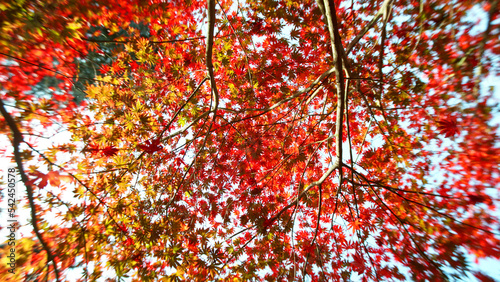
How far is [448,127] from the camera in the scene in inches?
122

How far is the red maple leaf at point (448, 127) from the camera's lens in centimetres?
303

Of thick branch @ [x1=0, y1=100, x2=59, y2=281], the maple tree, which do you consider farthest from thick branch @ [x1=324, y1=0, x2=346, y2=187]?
thick branch @ [x1=0, y1=100, x2=59, y2=281]

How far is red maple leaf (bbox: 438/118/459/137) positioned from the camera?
3034 mm

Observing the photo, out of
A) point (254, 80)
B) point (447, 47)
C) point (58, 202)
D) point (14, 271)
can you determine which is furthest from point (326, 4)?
point (14, 271)

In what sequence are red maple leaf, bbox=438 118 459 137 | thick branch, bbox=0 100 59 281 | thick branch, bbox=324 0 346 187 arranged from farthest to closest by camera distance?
red maple leaf, bbox=438 118 459 137
thick branch, bbox=324 0 346 187
thick branch, bbox=0 100 59 281

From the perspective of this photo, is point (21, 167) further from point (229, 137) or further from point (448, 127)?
point (448, 127)

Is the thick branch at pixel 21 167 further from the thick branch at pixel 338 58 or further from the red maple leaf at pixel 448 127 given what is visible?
the red maple leaf at pixel 448 127

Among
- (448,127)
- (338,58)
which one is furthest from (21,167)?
(448,127)

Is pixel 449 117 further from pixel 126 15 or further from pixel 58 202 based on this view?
pixel 58 202

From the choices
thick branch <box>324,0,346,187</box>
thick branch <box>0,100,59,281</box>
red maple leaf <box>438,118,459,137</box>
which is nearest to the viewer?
thick branch <box>0,100,59,281</box>

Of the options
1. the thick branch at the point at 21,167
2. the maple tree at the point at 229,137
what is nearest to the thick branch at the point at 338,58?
the maple tree at the point at 229,137

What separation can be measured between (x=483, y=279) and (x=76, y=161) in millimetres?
5470

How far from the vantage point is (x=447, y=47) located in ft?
9.34

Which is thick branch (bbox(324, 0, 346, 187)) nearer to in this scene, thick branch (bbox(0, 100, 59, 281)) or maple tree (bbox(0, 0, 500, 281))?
maple tree (bbox(0, 0, 500, 281))
